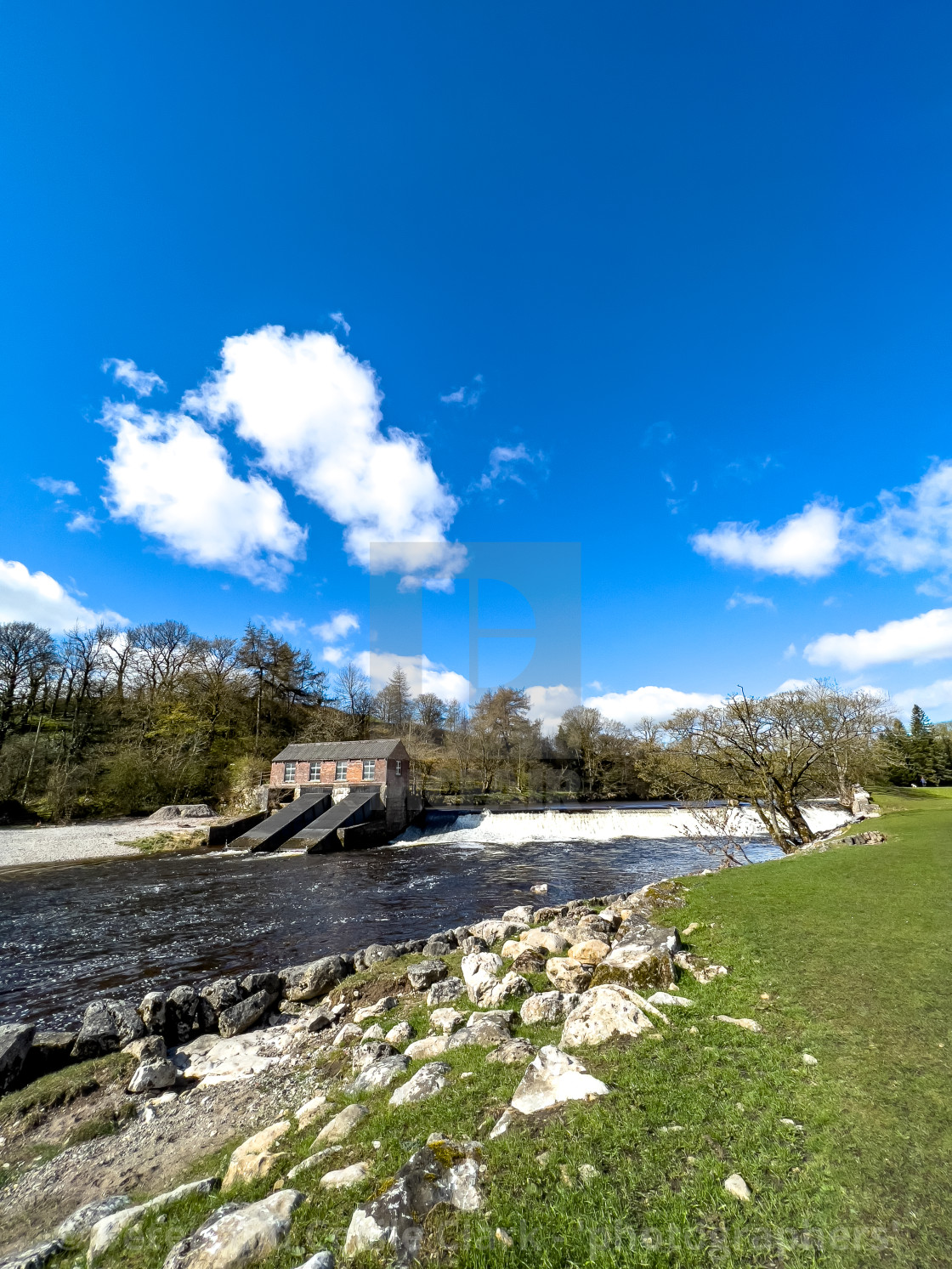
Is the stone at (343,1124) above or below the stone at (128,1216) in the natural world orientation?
above

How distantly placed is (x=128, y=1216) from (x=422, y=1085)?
7.27 ft

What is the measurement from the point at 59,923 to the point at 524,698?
4789 centimetres

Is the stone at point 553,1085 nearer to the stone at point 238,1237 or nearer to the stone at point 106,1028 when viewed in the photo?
the stone at point 238,1237

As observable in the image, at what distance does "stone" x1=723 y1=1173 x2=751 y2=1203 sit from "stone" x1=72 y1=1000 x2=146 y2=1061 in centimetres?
856

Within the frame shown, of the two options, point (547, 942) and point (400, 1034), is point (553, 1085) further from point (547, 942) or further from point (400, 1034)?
point (547, 942)

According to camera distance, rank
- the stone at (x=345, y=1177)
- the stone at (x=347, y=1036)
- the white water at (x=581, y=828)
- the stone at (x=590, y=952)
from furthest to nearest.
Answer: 1. the white water at (x=581, y=828)
2. the stone at (x=590, y=952)
3. the stone at (x=347, y=1036)
4. the stone at (x=345, y=1177)

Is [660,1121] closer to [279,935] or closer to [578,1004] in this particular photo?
[578,1004]

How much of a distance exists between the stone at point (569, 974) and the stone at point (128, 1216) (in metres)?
4.11

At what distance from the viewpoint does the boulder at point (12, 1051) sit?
6.66 m


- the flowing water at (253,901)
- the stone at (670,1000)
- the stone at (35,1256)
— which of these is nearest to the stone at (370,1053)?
the stone at (35,1256)

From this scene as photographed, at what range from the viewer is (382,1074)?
5410 mm

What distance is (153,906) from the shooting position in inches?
674

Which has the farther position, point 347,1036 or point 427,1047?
point 347,1036

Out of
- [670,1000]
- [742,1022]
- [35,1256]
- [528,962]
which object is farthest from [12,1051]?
[742,1022]
